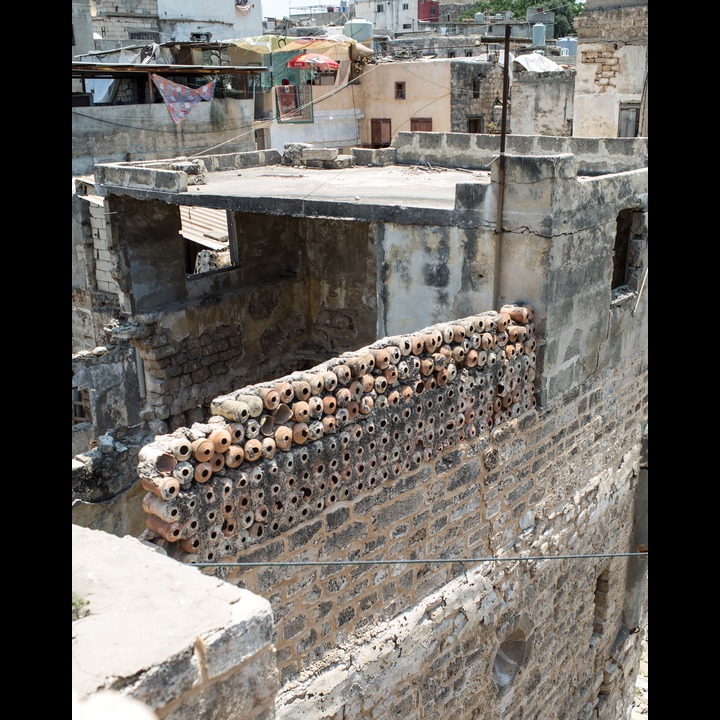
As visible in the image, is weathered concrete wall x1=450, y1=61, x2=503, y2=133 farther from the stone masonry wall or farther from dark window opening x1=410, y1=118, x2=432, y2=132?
the stone masonry wall

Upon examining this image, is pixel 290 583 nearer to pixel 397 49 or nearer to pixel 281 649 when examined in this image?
pixel 281 649

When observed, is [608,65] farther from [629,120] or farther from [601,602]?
[601,602]

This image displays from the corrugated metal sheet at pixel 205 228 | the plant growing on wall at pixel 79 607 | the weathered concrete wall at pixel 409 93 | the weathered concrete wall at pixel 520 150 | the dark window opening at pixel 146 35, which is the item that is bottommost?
the plant growing on wall at pixel 79 607

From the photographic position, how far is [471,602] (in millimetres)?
7043

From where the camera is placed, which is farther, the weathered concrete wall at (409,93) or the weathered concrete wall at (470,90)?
the weathered concrete wall at (409,93)

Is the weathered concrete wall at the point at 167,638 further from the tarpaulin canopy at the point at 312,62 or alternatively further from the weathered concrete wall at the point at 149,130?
the tarpaulin canopy at the point at 312,62

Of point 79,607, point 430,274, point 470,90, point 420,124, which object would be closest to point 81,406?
point 430,274

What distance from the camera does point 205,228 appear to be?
16469mm

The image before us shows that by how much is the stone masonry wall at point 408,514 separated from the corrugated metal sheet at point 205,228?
8606 millimetres

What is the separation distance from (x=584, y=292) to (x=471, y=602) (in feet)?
10.6

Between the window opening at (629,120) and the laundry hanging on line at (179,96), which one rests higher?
the laundry hanging on line at (179,96)

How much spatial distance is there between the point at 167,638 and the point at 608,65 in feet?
58.3

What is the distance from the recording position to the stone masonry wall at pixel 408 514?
4.93 meters

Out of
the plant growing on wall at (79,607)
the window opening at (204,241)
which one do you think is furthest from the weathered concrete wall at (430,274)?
the window opening at (204,241)
